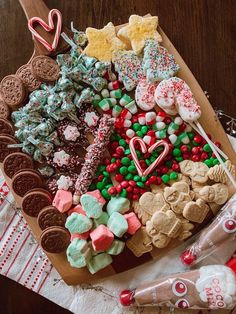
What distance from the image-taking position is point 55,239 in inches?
64.6

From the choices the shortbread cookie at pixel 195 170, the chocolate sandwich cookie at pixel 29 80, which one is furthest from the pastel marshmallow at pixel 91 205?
the chocolate sandwich cookie at pixel 29 80

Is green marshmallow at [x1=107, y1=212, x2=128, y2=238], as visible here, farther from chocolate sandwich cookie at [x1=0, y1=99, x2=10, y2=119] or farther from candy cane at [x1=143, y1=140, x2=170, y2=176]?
chocolate sandwich cookie at [x1=0, y1=99, x2=10, y2=119]

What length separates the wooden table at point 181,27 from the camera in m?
2.00

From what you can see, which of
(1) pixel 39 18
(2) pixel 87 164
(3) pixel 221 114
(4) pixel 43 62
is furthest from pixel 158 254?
(1) pixel 39 18

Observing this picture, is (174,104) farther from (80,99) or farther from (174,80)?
(80,99)

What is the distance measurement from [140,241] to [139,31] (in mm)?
710

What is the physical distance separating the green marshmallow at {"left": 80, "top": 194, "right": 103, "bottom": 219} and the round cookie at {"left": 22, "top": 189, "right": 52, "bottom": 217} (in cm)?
12

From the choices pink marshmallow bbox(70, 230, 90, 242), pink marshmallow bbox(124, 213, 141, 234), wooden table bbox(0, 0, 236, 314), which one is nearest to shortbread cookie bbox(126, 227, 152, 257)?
pink marshmallow bbox(124, 213, 141, 234)

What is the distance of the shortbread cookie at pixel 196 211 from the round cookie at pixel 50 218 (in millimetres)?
405

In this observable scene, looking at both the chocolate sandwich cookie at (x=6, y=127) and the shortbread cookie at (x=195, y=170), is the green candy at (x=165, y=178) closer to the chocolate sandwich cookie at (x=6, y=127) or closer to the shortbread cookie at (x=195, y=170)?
the shortbread cookie at (x=195, y=170)

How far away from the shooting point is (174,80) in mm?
1674

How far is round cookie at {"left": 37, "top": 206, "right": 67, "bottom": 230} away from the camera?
64.7 inches

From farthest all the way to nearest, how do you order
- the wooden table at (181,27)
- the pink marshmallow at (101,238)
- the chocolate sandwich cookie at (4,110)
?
the wooden table at (181,27)
the chocolate sandwich cookie at (4,110)
the pink marshmallow at (101,238)

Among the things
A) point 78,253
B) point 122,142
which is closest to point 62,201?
point 78,253
